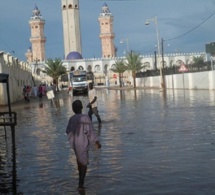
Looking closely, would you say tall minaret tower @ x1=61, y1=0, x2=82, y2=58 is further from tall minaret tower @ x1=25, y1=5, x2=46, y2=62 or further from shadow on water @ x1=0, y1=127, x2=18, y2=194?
shadow on water @ x1=0, y1=127, x2=18, y2=194

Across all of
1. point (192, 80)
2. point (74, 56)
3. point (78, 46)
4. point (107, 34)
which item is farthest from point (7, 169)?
point (107, 34)

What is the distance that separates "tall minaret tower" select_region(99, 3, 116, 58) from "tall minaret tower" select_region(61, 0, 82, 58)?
31.2ft

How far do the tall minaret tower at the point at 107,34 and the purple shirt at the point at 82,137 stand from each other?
5410 inches

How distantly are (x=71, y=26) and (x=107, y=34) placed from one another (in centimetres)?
1561

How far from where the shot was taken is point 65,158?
9734 mm

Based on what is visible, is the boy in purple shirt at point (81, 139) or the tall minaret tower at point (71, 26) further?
the tall minaret tower at point (71, 26)

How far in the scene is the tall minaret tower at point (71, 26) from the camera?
135500mm

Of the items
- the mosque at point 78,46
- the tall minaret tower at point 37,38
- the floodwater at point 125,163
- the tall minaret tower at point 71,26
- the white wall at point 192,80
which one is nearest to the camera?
the floodwater at point 125,163

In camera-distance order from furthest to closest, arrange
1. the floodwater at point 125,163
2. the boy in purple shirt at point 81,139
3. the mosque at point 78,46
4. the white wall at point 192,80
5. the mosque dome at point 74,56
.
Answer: the mosque dome at point 74,56, the mosque at point 78,46, the white wall at point 192,80, the floodwater at point 125,163, the boy in purple shirt at point 81,139

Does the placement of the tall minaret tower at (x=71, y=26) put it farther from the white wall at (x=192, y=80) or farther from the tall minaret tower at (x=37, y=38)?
the white wall at (x=192, y=80)

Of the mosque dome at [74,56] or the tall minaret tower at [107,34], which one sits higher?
the tall minaret tower at [107,34]

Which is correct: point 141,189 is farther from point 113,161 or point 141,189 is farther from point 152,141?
point 152,141

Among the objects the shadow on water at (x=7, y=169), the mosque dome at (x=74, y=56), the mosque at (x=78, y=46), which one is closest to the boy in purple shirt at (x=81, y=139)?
the shadow on water at (x=7, y=169)

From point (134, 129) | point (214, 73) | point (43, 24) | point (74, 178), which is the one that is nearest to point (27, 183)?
point (74, 178)
